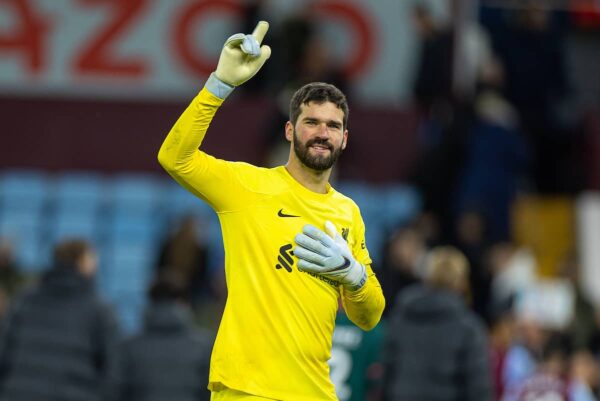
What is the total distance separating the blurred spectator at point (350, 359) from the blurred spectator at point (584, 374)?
238 cm

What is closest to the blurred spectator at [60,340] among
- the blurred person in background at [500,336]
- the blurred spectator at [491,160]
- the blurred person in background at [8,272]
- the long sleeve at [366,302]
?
the blurred person in background at [500,336]

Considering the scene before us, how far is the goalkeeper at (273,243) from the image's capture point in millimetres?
5328

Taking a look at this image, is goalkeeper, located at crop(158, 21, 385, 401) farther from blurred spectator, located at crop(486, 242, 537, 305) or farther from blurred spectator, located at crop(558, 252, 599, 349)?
blurred spectator, located at crop(558, 252, 599, 349)

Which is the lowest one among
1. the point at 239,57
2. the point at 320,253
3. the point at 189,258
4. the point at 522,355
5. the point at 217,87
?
the point at 320,253

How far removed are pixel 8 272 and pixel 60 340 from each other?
13.0ft

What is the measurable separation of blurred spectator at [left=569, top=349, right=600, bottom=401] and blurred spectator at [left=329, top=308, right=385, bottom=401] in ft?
7.81

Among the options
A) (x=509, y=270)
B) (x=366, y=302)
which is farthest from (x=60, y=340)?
(x=509, y=270)

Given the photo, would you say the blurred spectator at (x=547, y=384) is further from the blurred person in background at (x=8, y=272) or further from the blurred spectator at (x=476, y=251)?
the blurred person in background at (x=8, y=272)

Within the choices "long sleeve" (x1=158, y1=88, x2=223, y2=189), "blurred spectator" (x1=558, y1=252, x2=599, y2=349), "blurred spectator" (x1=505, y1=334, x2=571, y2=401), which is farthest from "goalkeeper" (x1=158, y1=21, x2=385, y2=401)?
"blurred spectator" (x1=558, y1=252, x2=599, y2=349)

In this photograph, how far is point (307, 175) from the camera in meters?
5.57

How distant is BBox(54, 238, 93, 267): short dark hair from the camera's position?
921 cm

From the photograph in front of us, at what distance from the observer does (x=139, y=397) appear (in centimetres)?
932

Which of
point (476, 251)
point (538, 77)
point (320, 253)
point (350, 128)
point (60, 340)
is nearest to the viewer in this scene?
point (320, 253)

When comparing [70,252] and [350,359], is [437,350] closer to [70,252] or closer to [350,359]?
[350,359]
